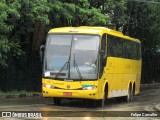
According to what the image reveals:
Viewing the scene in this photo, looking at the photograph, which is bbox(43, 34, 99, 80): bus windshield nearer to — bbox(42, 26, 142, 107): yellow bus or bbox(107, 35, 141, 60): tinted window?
bbox(42, 26, 142, 107): yellow bus

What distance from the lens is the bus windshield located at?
19.8m

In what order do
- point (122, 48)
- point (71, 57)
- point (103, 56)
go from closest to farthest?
point (71, 57) → point (103, 56) → point (122, 48)

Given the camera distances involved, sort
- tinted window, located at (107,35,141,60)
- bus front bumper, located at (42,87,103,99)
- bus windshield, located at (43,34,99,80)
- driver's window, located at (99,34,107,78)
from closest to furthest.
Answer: bus front bumper, located at (42,87,103,99), bus windshield, located at (43,34,99,80), driver's window, located at (99,34,107,78), tinted window, located at (107,35,141,60)

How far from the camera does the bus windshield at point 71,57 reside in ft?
64.8

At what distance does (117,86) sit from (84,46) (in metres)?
4.29

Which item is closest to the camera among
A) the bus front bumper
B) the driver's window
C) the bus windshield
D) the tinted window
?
the bus front bumper

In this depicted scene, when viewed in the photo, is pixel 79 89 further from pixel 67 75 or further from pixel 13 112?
pixel 13 112

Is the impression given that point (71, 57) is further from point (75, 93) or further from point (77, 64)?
point (75, 93)

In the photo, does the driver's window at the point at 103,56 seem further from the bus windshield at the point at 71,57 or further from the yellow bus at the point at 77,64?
the bus windshield at the point at 71,57

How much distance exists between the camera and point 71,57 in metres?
20.0

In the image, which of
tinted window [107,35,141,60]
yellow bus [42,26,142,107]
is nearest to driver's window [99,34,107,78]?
yellow bus [42,26,142,107]

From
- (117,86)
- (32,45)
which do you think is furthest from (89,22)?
(117,86)

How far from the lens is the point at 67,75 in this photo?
64.6 feet

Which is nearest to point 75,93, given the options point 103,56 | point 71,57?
point 71,57
